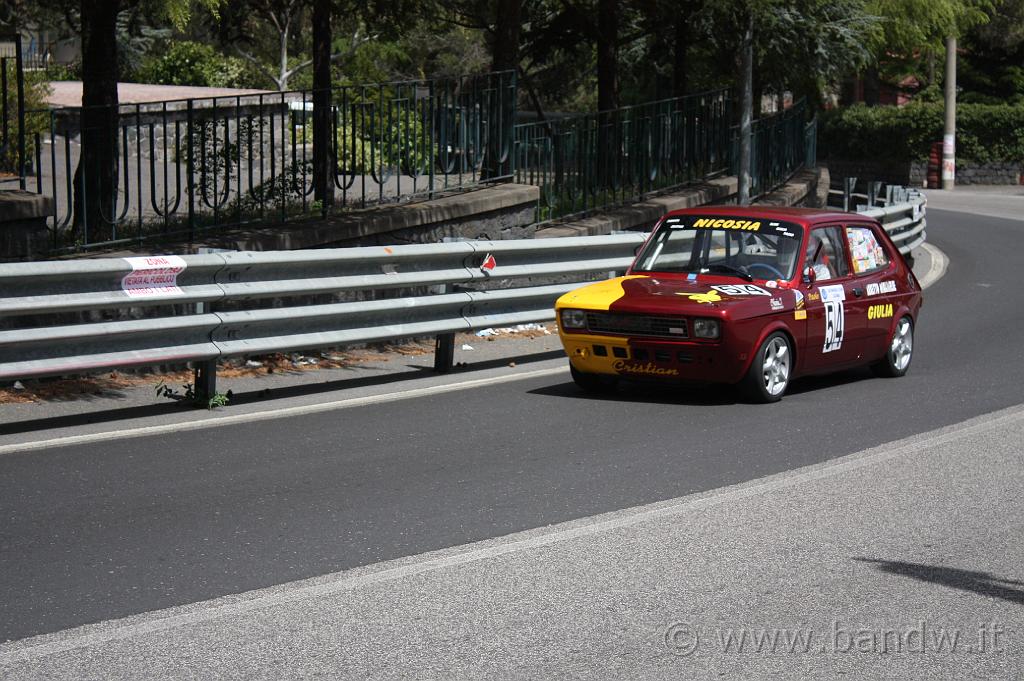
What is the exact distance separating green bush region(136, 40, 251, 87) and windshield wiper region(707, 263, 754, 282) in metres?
38.9

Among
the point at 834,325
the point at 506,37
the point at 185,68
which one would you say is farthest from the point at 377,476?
the point at 185,68

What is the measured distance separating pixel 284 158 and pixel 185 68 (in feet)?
120

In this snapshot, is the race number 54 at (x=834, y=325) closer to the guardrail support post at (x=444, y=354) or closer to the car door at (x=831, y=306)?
the car door at (x=831, y=306)

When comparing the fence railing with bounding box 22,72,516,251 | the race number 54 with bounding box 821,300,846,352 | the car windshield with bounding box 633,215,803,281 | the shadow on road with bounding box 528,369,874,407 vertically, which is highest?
the fence railing with bounding box 22,72,516,251

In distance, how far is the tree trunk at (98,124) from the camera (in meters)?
12.5

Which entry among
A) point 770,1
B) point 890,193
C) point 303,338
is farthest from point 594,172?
point 303,338

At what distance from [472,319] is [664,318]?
1944mm

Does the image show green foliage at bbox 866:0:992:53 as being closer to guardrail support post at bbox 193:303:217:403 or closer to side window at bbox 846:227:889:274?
side window at bbox 846:227:889:274

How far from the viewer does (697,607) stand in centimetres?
550

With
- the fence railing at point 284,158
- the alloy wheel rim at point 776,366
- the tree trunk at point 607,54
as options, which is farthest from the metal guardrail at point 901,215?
the alloy wheel rim at point 776,366

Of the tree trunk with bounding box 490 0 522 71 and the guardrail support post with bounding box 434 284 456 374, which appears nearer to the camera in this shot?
the guardrail support post with bounding box 434 284 456 374

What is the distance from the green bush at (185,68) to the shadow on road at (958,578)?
43539mm

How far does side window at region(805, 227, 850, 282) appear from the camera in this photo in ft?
35.5

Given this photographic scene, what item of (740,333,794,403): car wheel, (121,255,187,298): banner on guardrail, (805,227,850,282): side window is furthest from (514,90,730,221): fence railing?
(121,255,187,298): banner on guardrail
